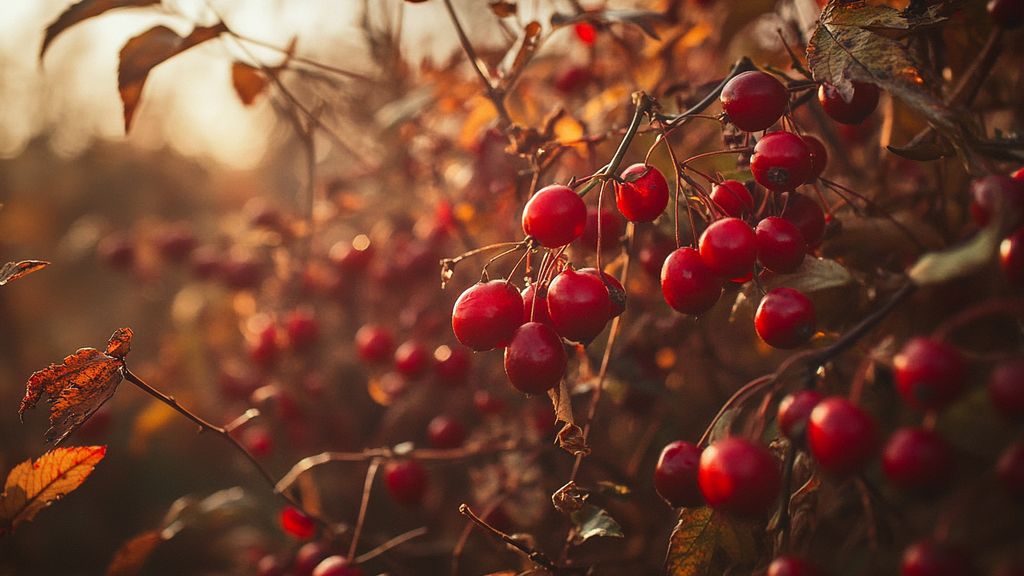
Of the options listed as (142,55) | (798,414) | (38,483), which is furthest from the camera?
(142,55)

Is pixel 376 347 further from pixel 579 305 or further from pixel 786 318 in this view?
pixel 786 318

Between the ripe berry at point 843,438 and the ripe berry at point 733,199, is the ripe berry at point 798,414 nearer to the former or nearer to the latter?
the ripe berry at point 843,438

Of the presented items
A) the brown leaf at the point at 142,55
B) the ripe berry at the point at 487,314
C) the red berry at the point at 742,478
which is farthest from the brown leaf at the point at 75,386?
the red berry at the point at 742,478

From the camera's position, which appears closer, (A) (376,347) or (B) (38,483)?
(B) (38,483)

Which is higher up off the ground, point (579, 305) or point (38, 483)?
point (579, 305)

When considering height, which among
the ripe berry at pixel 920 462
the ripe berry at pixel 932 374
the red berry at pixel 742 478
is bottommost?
the red berry at pixel 742 478

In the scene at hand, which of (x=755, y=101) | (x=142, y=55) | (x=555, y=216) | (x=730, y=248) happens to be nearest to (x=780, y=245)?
(x=730, y=248)

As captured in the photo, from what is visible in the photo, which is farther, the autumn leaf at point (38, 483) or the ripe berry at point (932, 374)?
the autumn leaf at point (38, 483)
